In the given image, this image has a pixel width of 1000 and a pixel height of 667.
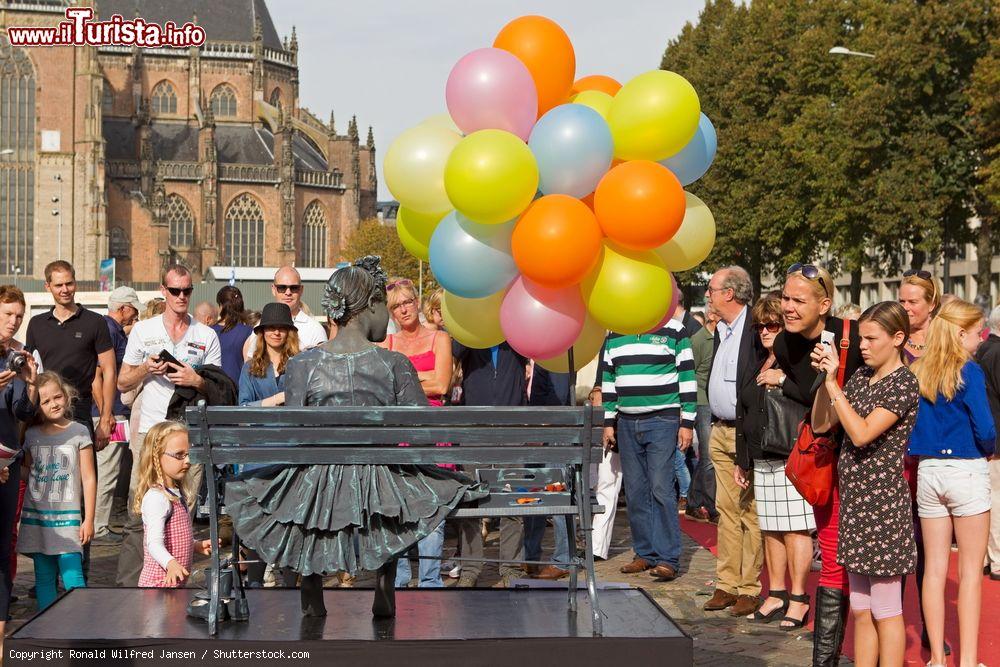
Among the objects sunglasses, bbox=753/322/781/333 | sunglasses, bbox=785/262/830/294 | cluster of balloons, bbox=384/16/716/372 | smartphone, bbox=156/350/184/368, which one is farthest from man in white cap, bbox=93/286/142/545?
sunglasses, bbox=785/262/830/294

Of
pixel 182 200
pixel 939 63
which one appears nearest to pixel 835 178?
pixel 939 63

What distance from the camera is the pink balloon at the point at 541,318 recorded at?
687 cm

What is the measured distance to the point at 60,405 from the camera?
7789 millimetres

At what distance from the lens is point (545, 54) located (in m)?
7.10

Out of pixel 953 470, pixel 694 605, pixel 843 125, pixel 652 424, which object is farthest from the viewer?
pixel 843 125

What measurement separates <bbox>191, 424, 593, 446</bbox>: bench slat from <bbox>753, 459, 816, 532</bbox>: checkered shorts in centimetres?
251

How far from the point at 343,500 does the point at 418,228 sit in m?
2.15

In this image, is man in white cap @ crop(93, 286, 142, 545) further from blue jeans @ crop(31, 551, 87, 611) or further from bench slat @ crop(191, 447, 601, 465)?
bench slat @ crop(191, 447, 601, 465)

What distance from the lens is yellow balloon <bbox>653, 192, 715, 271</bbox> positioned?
23.6 feet

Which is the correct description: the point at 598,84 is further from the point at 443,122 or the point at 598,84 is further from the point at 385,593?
the point at 385,593

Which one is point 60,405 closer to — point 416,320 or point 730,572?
point 416,320

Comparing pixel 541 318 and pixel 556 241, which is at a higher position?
pixel 556 241

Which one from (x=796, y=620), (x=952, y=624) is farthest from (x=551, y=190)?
(x=952, y=624)

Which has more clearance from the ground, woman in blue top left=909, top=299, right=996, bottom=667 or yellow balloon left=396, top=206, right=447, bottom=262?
yellow balloon left=396, top=206, right=447, bottom=262
